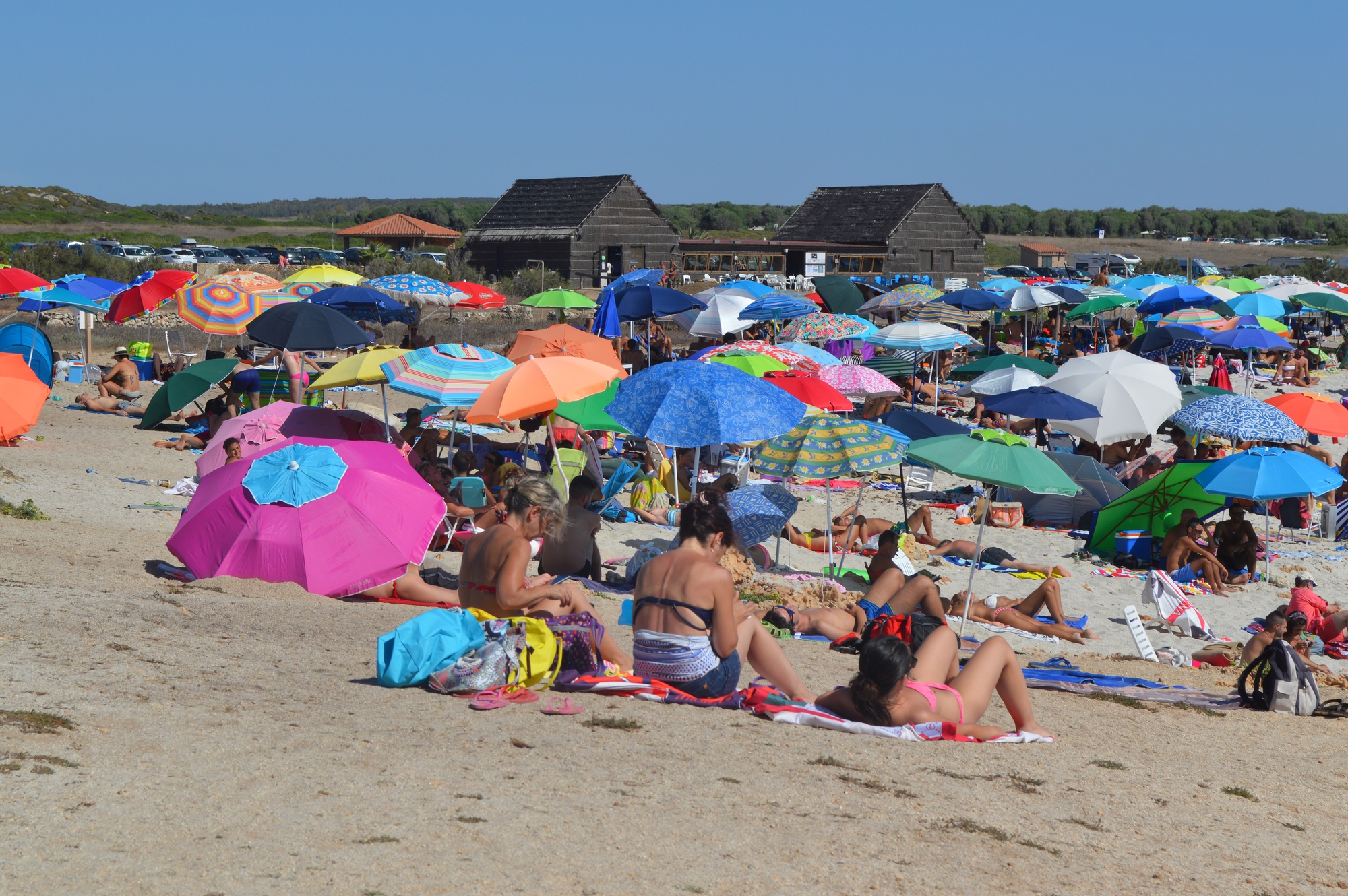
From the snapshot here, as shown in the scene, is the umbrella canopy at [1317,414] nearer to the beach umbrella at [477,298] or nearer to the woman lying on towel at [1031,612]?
the woman lying on towel at [1031,612]

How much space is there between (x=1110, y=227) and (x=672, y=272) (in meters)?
69.5

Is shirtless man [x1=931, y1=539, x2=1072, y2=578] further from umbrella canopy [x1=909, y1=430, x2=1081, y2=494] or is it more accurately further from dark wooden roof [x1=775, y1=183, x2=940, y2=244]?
dark wooden roof [x1=775, y1=183, x2=940, y2=244]

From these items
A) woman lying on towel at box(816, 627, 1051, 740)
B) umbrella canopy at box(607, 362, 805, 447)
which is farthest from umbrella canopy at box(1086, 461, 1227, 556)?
woman lying on towel at box(816, 627, 1051, 740)

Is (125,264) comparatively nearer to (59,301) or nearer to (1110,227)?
(59,301)

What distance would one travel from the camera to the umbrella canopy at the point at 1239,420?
10.5 meters

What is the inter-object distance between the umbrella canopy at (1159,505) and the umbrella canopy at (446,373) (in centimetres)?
548

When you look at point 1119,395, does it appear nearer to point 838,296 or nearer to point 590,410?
point 590,410

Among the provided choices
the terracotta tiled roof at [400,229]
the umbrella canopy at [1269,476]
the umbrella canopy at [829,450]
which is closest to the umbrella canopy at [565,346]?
the umbrella canopy at [829,450]

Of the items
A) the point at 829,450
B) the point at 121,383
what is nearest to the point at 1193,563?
the point at 829,450

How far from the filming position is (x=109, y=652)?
16.2 feet

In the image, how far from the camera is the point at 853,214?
4550cm

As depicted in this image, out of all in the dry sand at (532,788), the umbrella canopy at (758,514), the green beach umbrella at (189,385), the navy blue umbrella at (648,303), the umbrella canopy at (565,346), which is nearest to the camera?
the dry sand at (532,788)

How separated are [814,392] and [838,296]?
14.1 metres

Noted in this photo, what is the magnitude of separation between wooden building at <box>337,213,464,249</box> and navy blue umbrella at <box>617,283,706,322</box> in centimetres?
3652
